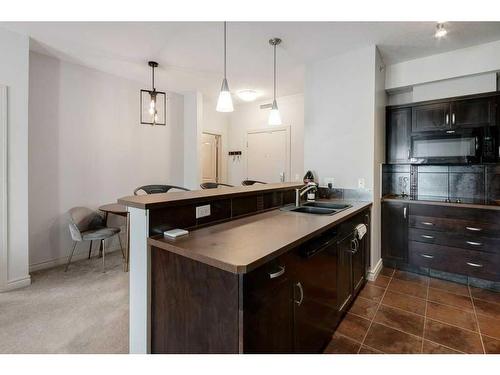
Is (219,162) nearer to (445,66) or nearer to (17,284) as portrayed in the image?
(17,284)

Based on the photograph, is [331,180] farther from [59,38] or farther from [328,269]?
[59,38]

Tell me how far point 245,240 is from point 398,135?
9.57ft

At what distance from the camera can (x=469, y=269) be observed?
279 cm

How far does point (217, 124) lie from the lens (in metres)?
5.66

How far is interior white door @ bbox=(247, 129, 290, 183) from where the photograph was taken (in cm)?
505

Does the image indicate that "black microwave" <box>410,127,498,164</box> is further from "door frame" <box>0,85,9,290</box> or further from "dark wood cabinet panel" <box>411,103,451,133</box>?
"door frame" <box>0,85,9,290</box>

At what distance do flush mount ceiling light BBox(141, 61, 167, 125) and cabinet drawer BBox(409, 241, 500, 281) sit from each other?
3.58 metres

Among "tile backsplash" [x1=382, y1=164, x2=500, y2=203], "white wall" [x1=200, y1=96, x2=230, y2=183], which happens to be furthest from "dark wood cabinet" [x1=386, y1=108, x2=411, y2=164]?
"white wall" [x1=200, y1=96, x2=230, y2=183]

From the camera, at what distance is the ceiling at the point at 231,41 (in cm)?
252

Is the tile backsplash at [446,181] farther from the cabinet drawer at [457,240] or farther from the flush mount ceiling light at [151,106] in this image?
the flush mount ceiling light at [151,106]

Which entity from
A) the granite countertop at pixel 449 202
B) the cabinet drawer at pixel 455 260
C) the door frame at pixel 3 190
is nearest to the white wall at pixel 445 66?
the granite countertop at pixel 449 202

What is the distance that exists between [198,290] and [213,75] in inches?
135

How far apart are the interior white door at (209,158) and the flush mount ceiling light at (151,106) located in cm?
108
